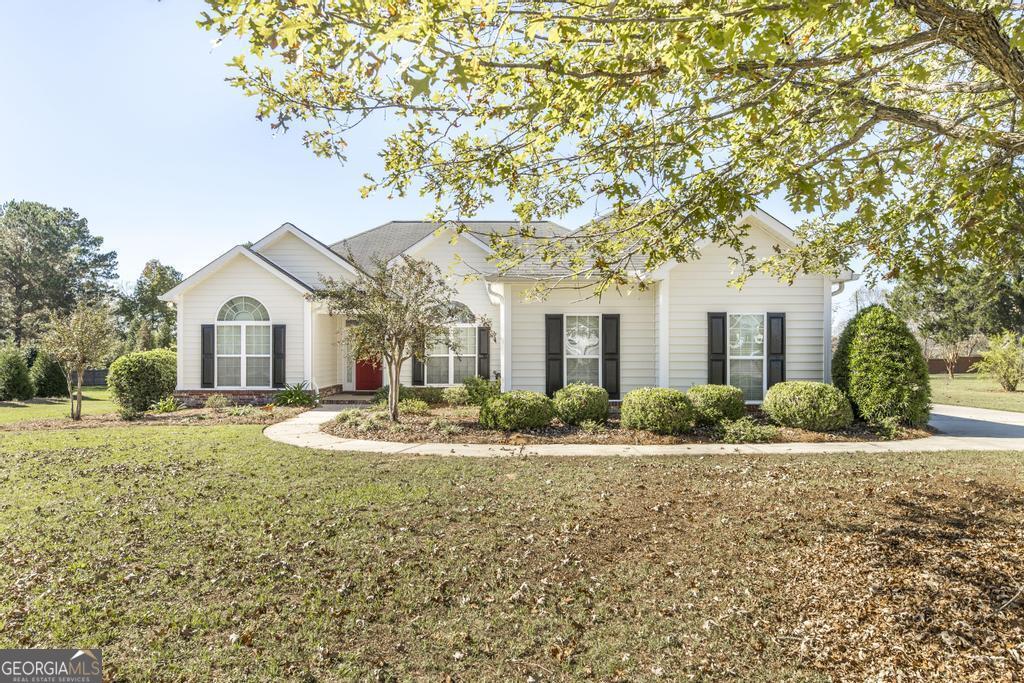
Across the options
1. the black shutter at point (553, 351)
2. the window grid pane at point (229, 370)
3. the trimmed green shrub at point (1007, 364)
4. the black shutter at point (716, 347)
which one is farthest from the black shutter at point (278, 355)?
the trimmed green shrub at point (1007, 364)

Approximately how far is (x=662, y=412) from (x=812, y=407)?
299 cm

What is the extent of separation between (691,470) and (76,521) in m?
7.14

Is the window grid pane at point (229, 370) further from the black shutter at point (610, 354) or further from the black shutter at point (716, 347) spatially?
the black shutter at point (716, 347)

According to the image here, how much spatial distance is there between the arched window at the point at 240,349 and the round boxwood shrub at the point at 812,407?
13595 millimetres

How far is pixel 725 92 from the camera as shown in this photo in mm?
4184

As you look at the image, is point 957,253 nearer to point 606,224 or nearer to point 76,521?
point 606,224

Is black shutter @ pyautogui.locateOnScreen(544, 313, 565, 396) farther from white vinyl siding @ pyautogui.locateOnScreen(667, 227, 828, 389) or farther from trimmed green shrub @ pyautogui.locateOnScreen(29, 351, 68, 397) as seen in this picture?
trimmed green shrub @ pyautogui.locateOnScreen(29, 351, 68, 397)

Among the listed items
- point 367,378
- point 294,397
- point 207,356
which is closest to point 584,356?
point 294,397

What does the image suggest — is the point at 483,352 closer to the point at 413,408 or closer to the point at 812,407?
the point at 413,408

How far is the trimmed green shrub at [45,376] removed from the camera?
19.7 m

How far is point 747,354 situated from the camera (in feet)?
39.4

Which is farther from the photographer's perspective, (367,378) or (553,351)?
(367,378)

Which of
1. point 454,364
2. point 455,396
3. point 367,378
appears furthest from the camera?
point 367,378

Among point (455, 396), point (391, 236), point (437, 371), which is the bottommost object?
point (455, 396)
